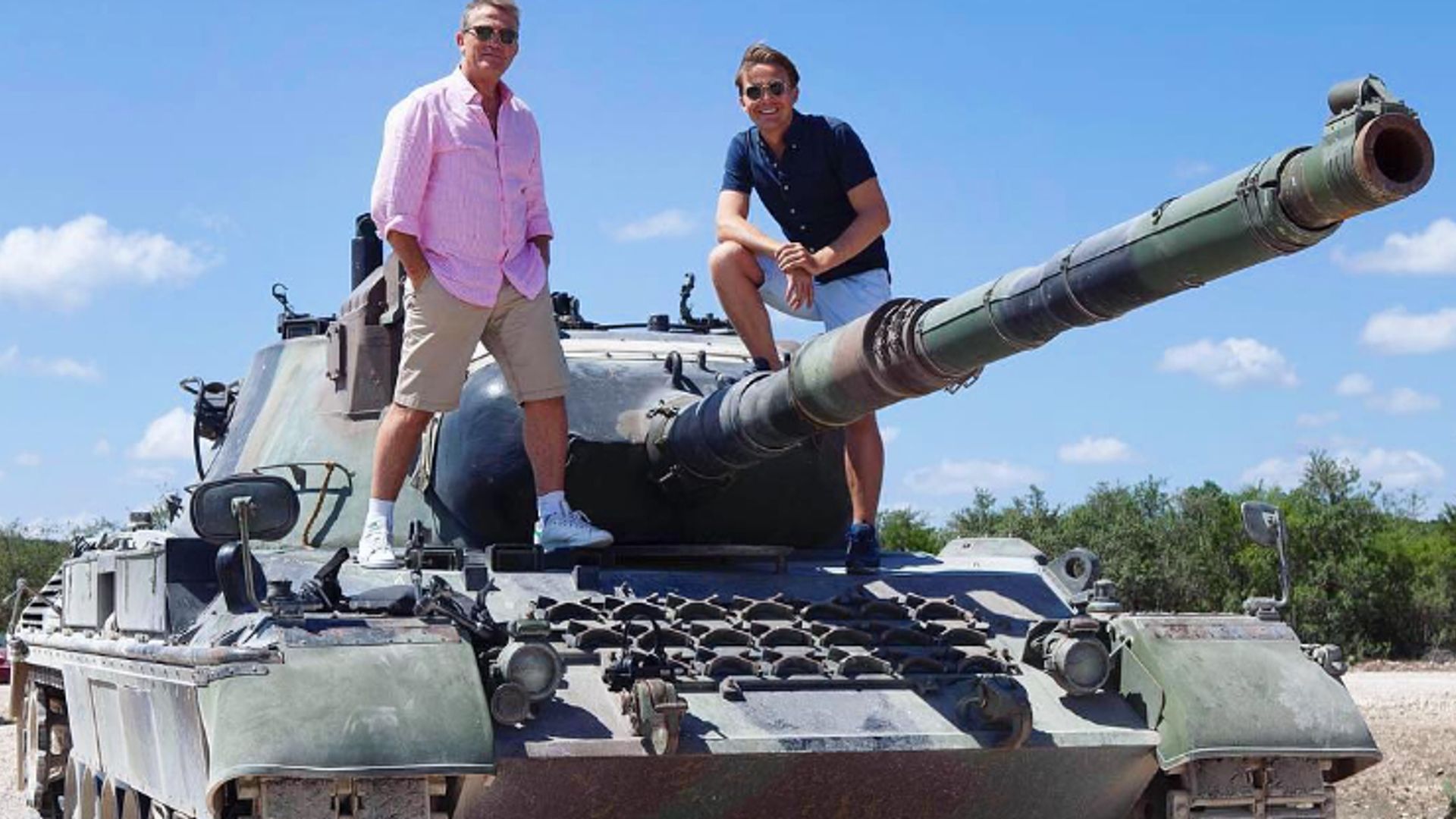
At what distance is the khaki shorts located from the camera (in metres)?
9.01

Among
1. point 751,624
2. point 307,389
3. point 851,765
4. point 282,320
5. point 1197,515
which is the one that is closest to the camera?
point 851,765

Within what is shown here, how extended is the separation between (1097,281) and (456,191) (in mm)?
3401

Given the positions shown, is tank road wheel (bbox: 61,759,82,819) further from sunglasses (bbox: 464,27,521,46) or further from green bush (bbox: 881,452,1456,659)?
green bush (bbox: 881,452,1456,659)

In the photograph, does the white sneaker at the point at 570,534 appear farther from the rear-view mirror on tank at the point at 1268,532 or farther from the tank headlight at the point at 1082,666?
the rear-view mirror on tank at the point at 1268,532

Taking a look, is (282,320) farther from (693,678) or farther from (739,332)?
(693,678)

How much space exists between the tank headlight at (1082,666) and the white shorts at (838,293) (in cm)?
215

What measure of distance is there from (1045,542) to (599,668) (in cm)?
2142

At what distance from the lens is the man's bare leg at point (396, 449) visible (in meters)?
9.02

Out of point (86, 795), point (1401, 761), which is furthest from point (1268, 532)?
→ point (1401, 761)

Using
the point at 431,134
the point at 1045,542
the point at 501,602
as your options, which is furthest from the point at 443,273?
the point at 1045,542

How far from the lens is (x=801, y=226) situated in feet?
32.5

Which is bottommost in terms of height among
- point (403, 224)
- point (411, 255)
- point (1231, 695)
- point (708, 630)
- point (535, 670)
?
point (1231, 695)

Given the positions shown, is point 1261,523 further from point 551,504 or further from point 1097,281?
point 551,504

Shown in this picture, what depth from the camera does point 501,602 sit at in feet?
28.1
